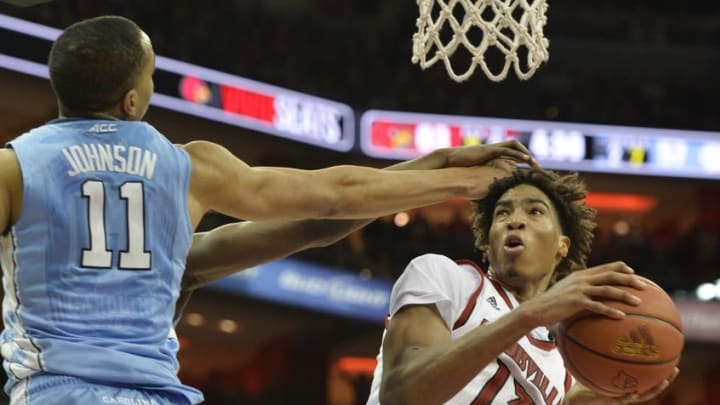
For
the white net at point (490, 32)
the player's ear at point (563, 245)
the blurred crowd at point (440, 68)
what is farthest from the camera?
the blurred crowd at point (440, 68)

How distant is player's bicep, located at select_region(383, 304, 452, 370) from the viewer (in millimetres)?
3736

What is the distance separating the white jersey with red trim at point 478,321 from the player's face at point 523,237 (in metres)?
0.11

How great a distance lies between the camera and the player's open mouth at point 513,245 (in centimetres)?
423

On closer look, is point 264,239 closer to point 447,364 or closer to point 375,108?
point 447,364

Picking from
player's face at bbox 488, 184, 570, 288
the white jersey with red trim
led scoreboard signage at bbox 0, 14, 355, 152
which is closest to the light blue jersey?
the white jersey with red trim

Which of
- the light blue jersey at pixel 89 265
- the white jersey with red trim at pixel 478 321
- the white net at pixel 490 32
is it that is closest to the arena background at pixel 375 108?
the white net at pixel 490 32

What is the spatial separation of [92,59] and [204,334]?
1686 centimetres

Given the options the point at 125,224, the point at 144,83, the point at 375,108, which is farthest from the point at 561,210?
the point at 375,108

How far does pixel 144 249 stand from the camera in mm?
2855

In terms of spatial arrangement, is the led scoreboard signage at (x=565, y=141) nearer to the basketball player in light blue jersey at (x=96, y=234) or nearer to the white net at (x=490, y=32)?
the white net at (x=490, y=32)

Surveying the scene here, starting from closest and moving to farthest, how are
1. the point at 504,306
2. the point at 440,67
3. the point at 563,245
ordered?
the point at 504,306, the point at 563,245, the point at 440,67

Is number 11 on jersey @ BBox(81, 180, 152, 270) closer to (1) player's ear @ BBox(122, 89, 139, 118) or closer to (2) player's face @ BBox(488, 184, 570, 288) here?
(1) player's ear @ BBox(122, 89, 139, 118)

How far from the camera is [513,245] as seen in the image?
423 centimetres

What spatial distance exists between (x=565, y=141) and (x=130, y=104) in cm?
1682
